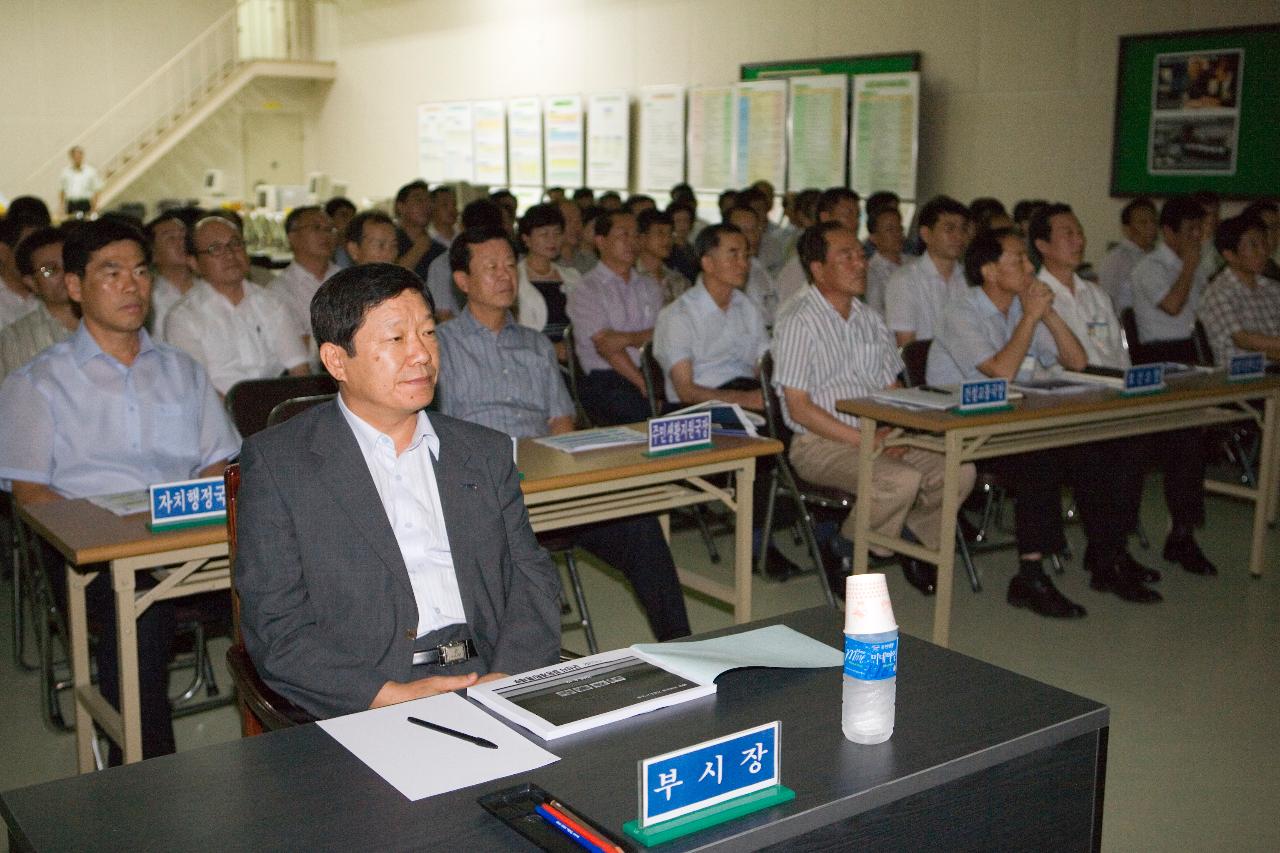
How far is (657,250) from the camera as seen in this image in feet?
21.2

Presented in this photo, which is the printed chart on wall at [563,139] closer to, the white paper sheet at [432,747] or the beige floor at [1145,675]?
the beige floor at [1145,675]

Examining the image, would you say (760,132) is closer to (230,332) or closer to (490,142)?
(490,142)

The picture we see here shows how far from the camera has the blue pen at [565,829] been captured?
120 centimetres

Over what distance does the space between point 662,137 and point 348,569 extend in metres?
9.10

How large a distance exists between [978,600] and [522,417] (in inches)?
71.0

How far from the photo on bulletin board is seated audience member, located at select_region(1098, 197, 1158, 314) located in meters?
0.60

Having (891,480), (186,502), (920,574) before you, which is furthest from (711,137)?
(186,502)

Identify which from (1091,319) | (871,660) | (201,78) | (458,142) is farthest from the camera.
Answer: (201,78)

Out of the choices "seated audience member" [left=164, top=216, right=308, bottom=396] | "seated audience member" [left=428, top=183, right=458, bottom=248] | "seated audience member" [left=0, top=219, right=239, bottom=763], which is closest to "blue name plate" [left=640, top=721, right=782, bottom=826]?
"seated audience member" [left=0, top=219, right=239, bottom=763]

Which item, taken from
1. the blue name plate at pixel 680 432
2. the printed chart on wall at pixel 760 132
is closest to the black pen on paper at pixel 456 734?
the blue name plate at pixel 680 432

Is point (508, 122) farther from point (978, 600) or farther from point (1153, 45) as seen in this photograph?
point (978, 600)

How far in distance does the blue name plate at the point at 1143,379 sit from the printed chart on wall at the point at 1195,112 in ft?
11.2

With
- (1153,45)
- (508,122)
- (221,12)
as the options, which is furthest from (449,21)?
(1153,45)

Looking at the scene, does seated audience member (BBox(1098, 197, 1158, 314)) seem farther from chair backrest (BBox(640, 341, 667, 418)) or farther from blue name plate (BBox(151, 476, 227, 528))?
blue name plate (BBox(151, 476, 227, 528))
